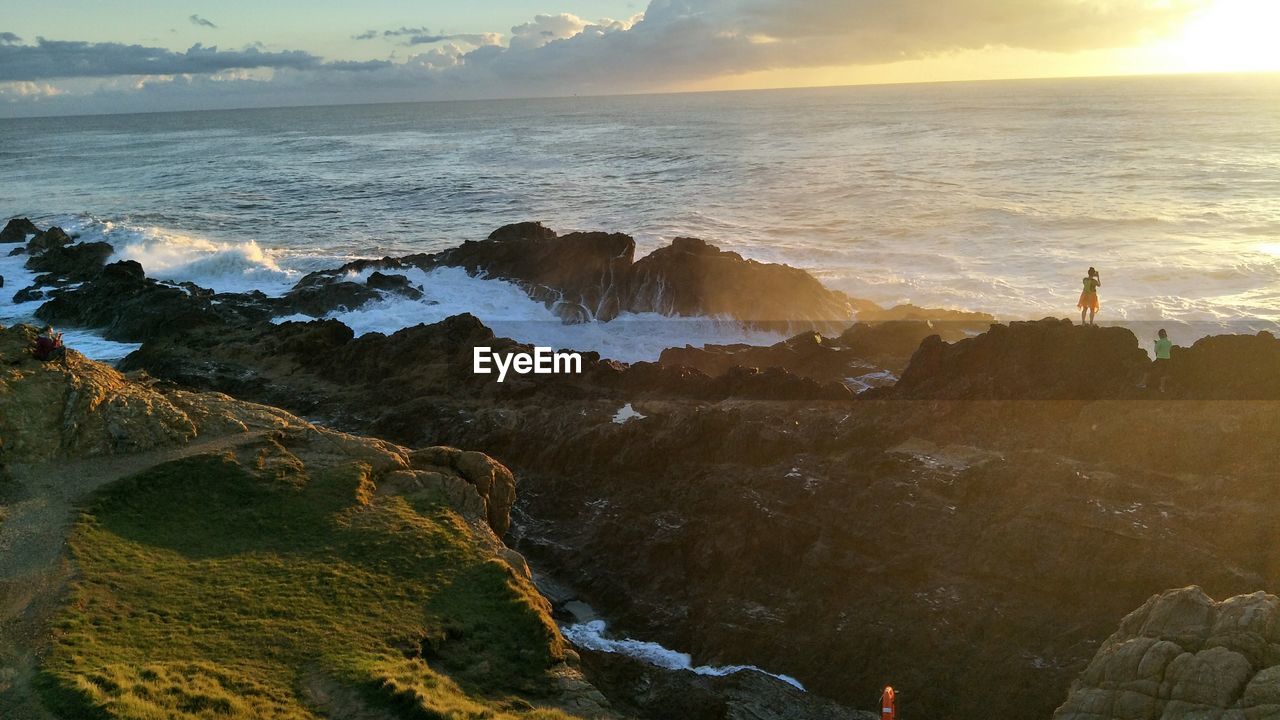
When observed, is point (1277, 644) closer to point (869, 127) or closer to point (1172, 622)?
point (1172, 622)

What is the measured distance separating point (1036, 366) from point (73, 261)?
56349 millimetres

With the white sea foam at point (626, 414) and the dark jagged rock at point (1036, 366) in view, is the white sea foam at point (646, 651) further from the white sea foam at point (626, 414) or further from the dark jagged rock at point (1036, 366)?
the dark jagged rock at point (1036, 366)

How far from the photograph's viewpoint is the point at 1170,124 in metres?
138

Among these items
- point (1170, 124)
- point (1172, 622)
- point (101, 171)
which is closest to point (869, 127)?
point (1170, 124)

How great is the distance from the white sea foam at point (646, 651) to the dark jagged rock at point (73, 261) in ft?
149

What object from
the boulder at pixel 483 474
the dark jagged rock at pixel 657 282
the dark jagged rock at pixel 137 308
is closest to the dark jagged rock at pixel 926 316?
the dark jagged rock at pixel 657 282

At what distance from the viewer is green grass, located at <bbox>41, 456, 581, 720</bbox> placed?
1315 centimetres

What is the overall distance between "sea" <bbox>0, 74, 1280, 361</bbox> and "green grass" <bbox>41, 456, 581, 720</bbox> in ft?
72.5

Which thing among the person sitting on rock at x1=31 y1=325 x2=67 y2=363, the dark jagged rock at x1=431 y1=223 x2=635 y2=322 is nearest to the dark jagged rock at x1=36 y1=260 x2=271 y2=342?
the dark jagged rock at x1=431 y1=223 x2=635 y2=322

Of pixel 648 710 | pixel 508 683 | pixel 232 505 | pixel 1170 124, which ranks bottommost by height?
pixel 648 710

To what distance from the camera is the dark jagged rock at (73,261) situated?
5153 centimetres

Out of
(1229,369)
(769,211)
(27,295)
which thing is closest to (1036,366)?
(1229,369)

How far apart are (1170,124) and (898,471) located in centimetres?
14628

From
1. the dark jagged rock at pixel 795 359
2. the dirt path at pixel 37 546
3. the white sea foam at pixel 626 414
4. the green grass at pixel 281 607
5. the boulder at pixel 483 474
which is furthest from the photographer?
the dark jagged rock at pixel 795 359
